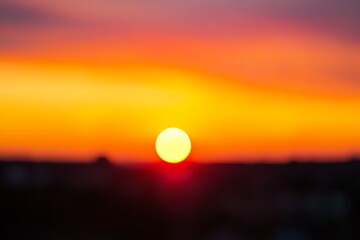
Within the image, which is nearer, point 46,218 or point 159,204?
point 46,218

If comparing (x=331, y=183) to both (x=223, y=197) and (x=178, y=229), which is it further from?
(x=178, y=229)

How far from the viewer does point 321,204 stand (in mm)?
48344

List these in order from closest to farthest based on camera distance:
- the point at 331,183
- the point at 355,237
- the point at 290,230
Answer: the point at 355,237 < the point at 290,230 < the point at 331,183

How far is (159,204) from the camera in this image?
146 feet

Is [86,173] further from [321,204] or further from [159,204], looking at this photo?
[321,204]

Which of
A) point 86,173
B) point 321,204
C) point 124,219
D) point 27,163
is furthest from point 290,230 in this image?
point 27,163

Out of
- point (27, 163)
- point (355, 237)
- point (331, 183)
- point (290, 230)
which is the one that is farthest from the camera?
point (27, 163)

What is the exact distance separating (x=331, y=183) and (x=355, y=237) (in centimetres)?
827

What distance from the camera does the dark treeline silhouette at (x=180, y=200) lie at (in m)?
41.2

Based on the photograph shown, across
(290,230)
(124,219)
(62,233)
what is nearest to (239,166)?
(290,230)

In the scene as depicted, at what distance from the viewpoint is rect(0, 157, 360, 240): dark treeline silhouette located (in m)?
41.2

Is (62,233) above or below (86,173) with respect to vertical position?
below

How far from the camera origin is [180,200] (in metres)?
47.1

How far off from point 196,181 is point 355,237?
35.6 ft
